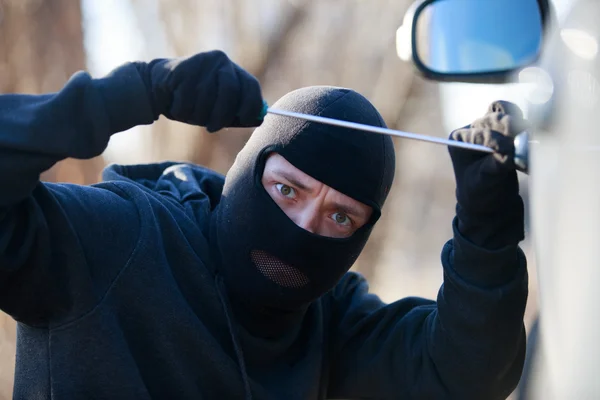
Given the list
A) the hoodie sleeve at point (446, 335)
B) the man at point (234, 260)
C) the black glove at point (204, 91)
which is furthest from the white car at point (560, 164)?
the black glove at point (204, 91)

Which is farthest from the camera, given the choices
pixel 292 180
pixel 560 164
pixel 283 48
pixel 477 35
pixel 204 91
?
pixel 283 48

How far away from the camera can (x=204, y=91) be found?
5.86ft

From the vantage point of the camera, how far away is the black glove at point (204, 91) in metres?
1.78

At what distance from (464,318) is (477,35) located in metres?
0.77

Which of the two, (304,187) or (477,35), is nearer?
(477,35)

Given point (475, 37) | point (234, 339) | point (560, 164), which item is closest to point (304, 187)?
point (234, 339)

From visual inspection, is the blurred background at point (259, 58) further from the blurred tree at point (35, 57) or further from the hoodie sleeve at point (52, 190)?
the hoodie sleeve at point (52, 190)

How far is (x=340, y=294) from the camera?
2.57 metres

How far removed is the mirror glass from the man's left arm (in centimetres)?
15

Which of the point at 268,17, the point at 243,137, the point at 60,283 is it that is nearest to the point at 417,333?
the point at 60,283

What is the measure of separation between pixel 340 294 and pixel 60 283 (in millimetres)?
1064

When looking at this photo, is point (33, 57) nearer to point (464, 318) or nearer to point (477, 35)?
point (464, 318)

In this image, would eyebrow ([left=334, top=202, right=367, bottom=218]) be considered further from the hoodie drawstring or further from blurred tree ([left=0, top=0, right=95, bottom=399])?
blurred tree ([left=0, top=0, right=95, bottom=399])

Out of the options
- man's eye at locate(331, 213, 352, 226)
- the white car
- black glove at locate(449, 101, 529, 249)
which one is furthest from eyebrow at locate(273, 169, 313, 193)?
the white car
